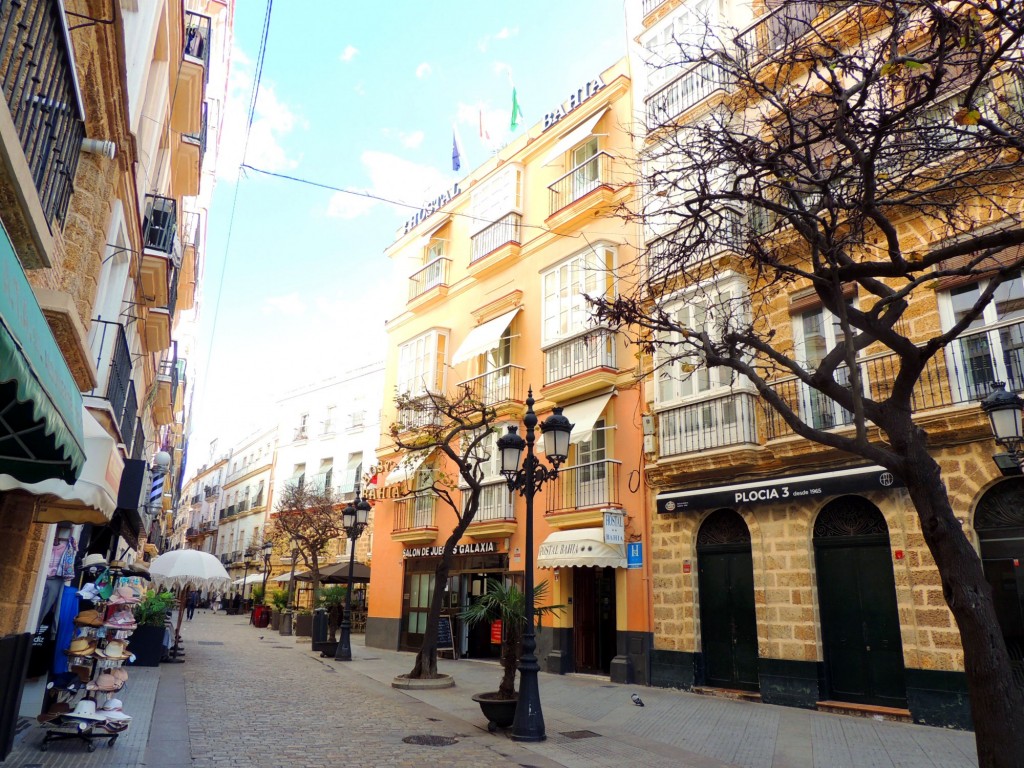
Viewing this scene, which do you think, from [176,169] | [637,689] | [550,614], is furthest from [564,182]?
[637,689]

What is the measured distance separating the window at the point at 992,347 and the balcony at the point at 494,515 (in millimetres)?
10403

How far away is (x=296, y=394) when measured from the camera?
4119cm

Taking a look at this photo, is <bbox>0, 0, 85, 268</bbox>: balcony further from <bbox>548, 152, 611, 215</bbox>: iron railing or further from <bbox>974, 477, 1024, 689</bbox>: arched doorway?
<bbox>548, 152, 611, 215</bbox>: iron railing

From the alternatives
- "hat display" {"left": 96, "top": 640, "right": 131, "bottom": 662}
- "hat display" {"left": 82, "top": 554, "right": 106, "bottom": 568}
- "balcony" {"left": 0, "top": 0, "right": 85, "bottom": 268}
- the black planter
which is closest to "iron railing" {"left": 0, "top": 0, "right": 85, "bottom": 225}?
"balcony" {"left": 0, "top": 0, "right": 85, "bottom": 268}

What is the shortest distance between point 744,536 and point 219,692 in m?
9.80

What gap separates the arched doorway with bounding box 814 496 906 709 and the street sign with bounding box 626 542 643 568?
3755 millimetres

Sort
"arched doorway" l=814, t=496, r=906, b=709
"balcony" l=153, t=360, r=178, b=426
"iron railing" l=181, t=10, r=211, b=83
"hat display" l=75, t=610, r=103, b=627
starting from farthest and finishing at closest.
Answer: "balcony" l=153, t=360, r=178, b=426, "iron railing" l=181, t=10, r=211, b=83, "arched doorway" l=814, t=496, r=906, b=709, "hat display" l=75, t=610, r=103, b=627

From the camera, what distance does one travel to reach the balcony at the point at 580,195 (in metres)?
17.5

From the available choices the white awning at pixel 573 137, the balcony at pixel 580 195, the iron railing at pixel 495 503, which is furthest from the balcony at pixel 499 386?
the white awning at pixel 573 137

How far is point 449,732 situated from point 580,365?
9579 mm

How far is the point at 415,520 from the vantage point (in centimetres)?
2197

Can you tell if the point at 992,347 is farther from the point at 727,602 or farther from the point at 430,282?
the point at 430,282

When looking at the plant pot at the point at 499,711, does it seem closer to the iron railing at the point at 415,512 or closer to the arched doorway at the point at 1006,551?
the arched doorway at the point at 1006,551

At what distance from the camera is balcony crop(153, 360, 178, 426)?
68.5 feet
